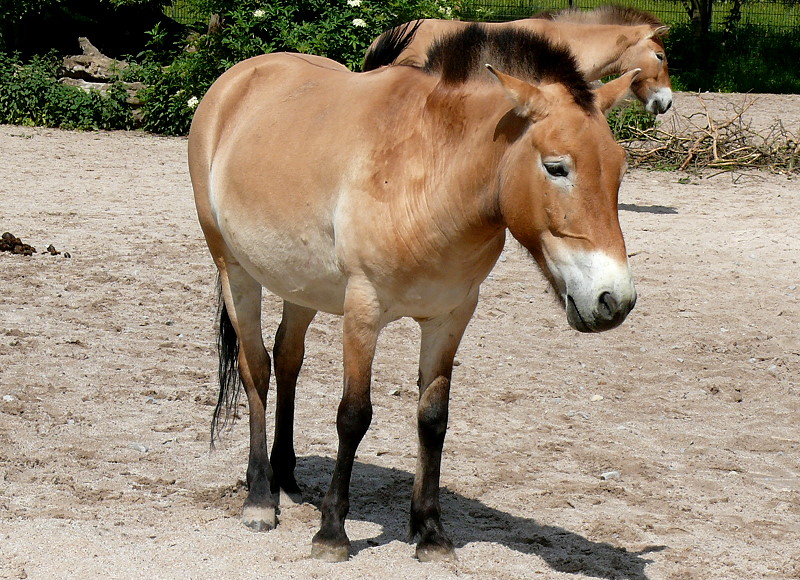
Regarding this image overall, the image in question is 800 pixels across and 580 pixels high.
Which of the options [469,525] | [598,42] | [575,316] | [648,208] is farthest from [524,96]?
[648,208]

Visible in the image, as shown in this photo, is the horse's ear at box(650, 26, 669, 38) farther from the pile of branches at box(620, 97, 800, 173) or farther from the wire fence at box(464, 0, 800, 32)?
the wire fence at box(464, 0, 800, 32)

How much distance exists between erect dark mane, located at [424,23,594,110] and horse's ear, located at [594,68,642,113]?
0.06 metres

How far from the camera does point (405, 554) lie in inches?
150

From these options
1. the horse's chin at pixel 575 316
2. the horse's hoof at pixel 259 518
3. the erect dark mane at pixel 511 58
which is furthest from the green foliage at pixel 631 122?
the horse's chin at pixel 575 316

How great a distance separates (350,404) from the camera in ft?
12.1

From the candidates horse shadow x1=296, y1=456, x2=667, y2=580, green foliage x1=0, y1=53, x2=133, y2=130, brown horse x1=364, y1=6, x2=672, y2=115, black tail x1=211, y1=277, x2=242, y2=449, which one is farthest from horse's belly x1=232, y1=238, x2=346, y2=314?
green foliage x1=0, y1=53, x2=133, y2=130

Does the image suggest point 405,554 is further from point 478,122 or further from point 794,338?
point 794,338

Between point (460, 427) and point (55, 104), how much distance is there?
1033cm

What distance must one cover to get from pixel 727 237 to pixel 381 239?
6.20 metres

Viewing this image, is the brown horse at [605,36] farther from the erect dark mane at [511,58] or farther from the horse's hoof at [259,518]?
the horse's hoof at [259,518]

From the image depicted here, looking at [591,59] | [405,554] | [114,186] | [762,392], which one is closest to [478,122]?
[405,554]

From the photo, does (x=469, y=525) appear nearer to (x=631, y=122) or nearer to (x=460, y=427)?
(x=460, y=427)

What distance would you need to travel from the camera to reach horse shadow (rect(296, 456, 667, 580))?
3.78m

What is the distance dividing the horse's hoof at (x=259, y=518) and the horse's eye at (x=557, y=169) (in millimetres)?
1805
